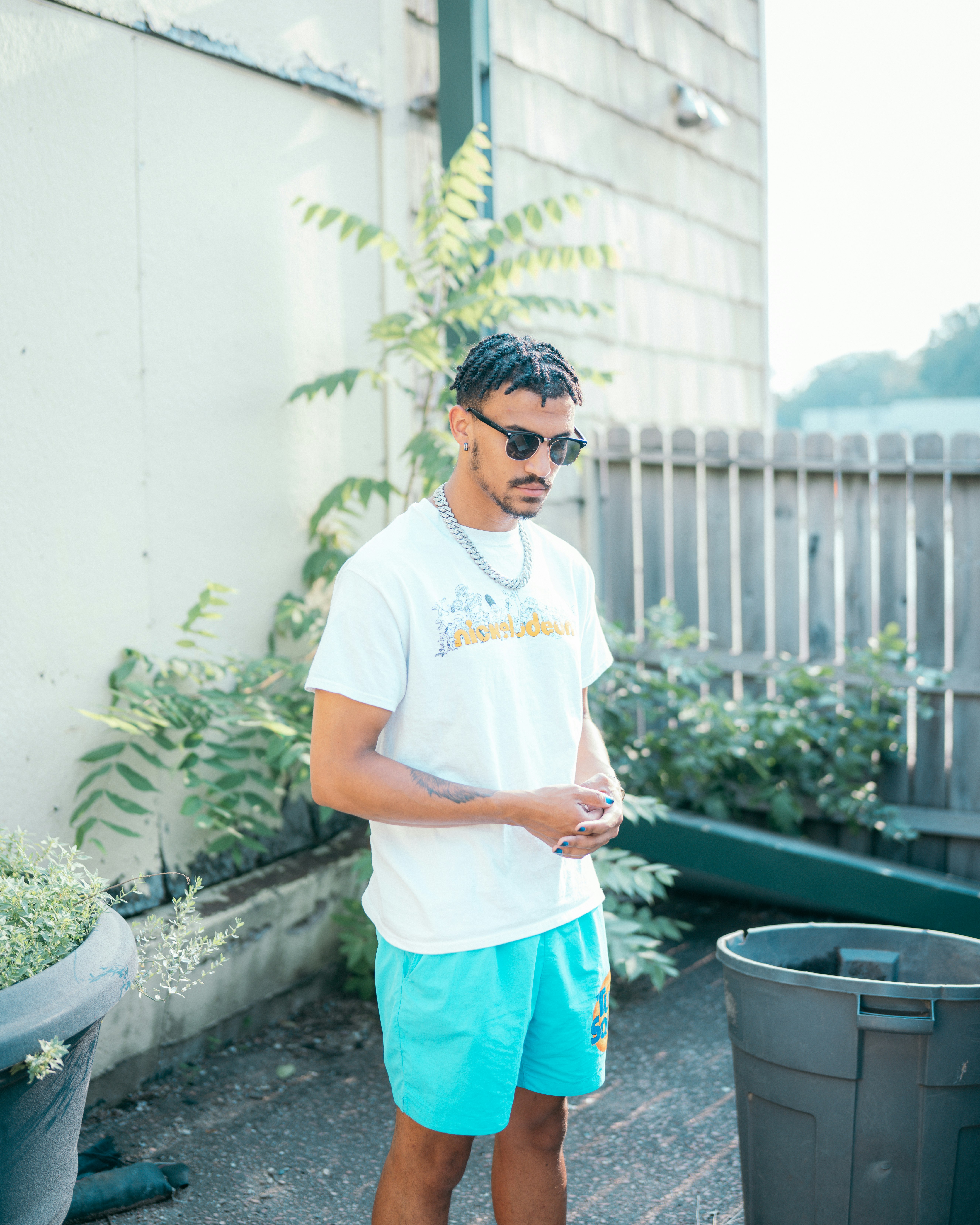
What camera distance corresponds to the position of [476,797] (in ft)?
6.17

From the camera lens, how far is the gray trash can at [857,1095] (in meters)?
2.08

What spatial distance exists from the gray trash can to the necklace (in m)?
0.94

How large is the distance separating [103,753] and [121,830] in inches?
10.7

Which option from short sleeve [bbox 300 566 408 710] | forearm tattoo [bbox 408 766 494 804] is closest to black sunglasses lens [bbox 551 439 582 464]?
short sleeve [bbox 300 566 408 710]

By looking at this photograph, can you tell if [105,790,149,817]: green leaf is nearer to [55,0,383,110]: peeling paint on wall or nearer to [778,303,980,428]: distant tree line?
[55,0,383,110]: peeling paint on wall

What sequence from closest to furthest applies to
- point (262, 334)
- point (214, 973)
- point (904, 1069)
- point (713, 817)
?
point (904, 1069) < point (214, 973) < point (262, 334) < point (713, 817)

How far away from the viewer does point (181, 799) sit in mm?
3613

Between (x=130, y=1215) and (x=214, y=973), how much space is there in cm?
88

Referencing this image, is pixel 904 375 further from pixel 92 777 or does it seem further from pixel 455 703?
pixel 455 703

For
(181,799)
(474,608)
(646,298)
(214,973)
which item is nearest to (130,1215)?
Answer: (214,973)

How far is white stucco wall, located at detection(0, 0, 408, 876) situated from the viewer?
309 centimetres

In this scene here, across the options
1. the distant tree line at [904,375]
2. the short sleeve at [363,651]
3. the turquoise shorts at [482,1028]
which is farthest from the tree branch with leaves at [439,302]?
the distant tree line at [904,375]

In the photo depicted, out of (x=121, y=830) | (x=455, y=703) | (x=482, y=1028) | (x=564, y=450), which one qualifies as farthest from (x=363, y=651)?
(x=121, y=830)

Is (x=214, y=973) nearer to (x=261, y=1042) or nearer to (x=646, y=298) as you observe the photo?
(x=261, y=1042)
